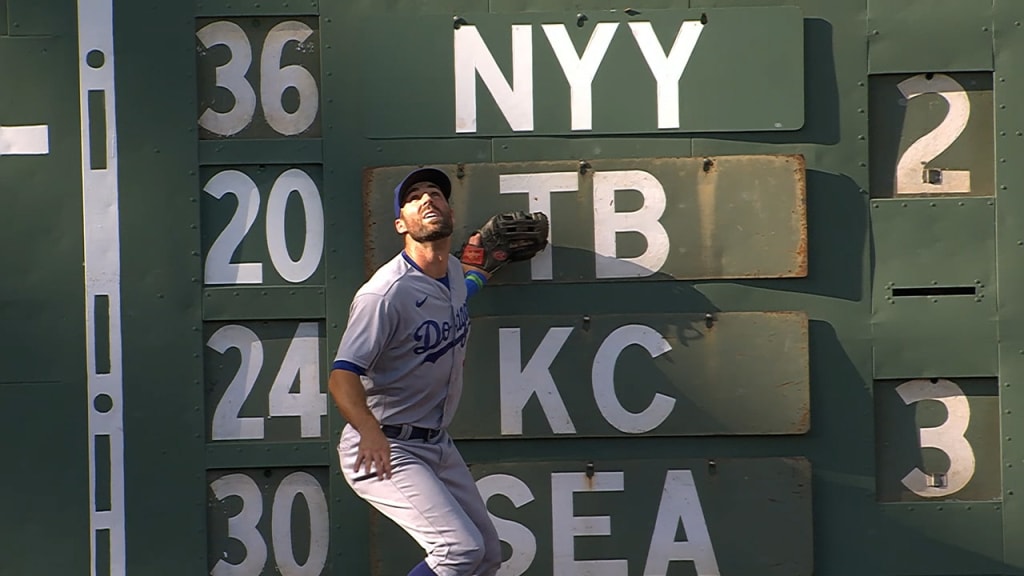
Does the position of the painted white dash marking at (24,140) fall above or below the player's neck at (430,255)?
above

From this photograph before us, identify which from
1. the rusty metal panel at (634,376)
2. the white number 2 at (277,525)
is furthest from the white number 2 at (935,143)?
the white number 2 at (277,525)

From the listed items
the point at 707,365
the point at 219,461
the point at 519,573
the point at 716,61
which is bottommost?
the point at 519,573

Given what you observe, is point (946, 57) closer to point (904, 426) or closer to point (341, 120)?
point (904, 426)

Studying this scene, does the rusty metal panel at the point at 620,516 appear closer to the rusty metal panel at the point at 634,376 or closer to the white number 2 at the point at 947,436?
the rusty metal panel at the point at 634,376

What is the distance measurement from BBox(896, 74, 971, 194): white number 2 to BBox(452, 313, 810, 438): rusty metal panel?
685 millimetres

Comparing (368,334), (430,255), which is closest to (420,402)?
(368,334)

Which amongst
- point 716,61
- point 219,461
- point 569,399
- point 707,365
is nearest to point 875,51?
point 716,61

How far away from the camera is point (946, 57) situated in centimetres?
520

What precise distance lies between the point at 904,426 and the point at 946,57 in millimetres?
1403

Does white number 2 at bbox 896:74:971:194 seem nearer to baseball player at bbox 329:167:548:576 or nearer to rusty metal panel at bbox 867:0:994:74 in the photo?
rusty metal panel at bbox 867:0:994:74

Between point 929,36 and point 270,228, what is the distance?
260cm

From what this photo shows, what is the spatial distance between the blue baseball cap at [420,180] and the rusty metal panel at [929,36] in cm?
167

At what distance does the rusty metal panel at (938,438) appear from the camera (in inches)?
205

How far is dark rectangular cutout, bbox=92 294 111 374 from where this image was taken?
205 inches
